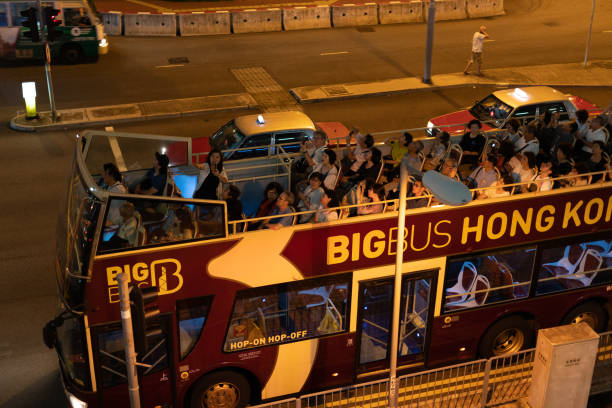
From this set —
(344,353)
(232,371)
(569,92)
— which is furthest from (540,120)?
(569,92)

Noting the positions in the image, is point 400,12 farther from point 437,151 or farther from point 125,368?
point 125,368

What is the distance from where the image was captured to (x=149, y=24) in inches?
1178

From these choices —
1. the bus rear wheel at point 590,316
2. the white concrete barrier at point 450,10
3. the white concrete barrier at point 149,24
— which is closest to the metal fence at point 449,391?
the bus rear wheel at point 590,316

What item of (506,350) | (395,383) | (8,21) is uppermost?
(8,21)

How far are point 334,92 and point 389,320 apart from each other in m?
14.1

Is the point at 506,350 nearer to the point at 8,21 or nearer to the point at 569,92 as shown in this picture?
the point at 569,92

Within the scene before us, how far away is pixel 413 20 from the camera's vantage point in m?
32.3

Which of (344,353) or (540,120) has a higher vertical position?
(540,120)

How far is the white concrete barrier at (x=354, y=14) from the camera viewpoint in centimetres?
3145

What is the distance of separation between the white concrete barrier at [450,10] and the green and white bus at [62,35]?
546 inches

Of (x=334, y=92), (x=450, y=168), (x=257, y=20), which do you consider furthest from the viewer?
(x=257, y=20)

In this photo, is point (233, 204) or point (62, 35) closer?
point (233, 204)

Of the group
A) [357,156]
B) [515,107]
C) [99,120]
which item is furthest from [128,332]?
[99,120]

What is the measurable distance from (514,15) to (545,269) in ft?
80.6
